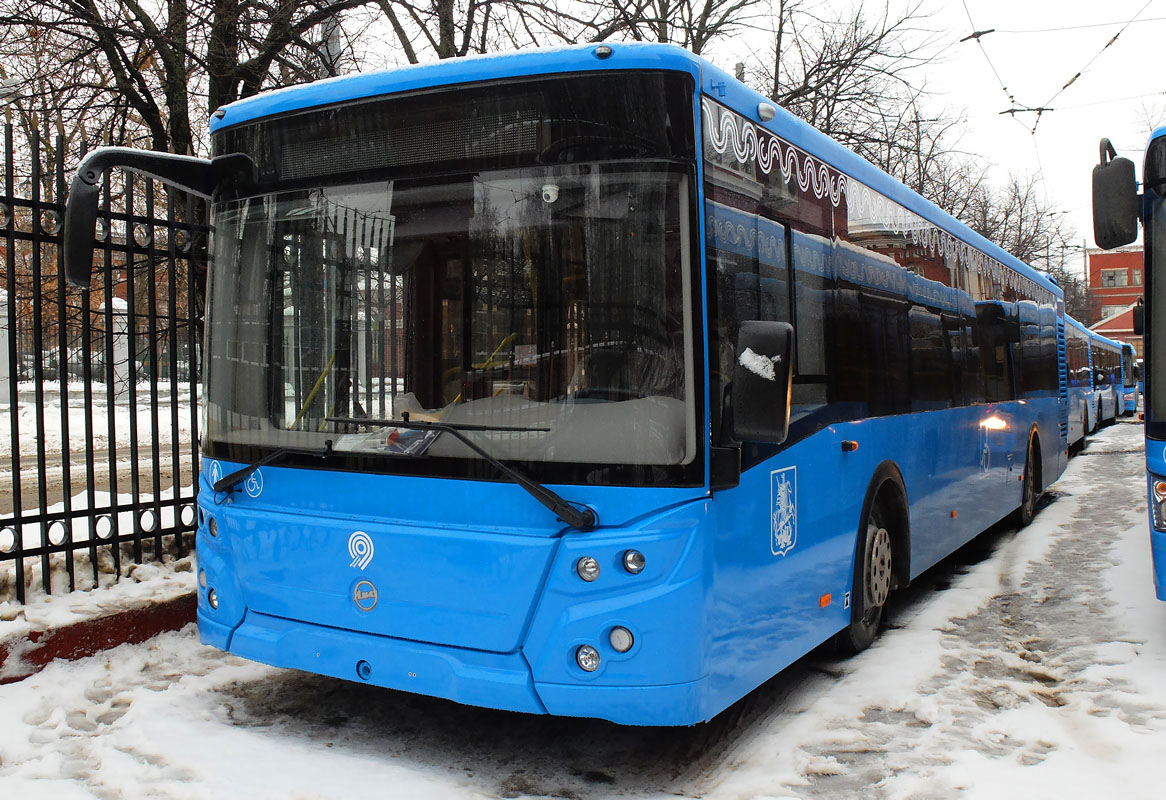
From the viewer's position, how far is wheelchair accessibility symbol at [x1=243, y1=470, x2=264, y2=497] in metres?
4.30

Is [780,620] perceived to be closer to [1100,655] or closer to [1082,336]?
[1100,655]

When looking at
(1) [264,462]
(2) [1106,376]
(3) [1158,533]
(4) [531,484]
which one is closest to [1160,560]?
(3) [1158,533]

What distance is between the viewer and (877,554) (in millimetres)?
5555

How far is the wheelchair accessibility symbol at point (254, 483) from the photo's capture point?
4.30m

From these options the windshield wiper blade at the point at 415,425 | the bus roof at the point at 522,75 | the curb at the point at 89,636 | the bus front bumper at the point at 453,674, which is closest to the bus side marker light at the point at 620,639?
the bus front bumper at the point at 453,674

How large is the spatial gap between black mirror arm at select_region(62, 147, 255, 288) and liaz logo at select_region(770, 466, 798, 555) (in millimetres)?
2654

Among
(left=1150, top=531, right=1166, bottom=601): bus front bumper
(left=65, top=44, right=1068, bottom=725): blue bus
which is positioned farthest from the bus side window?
(left=1150, top=531, right=1166, bottom=601): bus front bumper

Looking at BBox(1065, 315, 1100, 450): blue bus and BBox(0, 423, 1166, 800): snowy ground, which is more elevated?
BBox(1065, 315, 1100, 450): blue bus

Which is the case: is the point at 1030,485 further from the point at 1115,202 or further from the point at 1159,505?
the point at 1115,202

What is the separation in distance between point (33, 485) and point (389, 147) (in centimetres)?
1003

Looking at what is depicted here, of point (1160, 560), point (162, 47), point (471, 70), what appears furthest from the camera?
point (162, 47)

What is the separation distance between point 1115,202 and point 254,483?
447cm

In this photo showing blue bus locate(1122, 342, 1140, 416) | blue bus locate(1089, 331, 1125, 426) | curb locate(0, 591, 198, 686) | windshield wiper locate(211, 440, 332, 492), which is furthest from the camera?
blue bus locate(1122, 342, 1140, 416)

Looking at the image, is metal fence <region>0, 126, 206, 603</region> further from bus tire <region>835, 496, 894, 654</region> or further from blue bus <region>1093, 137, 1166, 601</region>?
blue bus <region>1093, 137, 1166, 601</region>
